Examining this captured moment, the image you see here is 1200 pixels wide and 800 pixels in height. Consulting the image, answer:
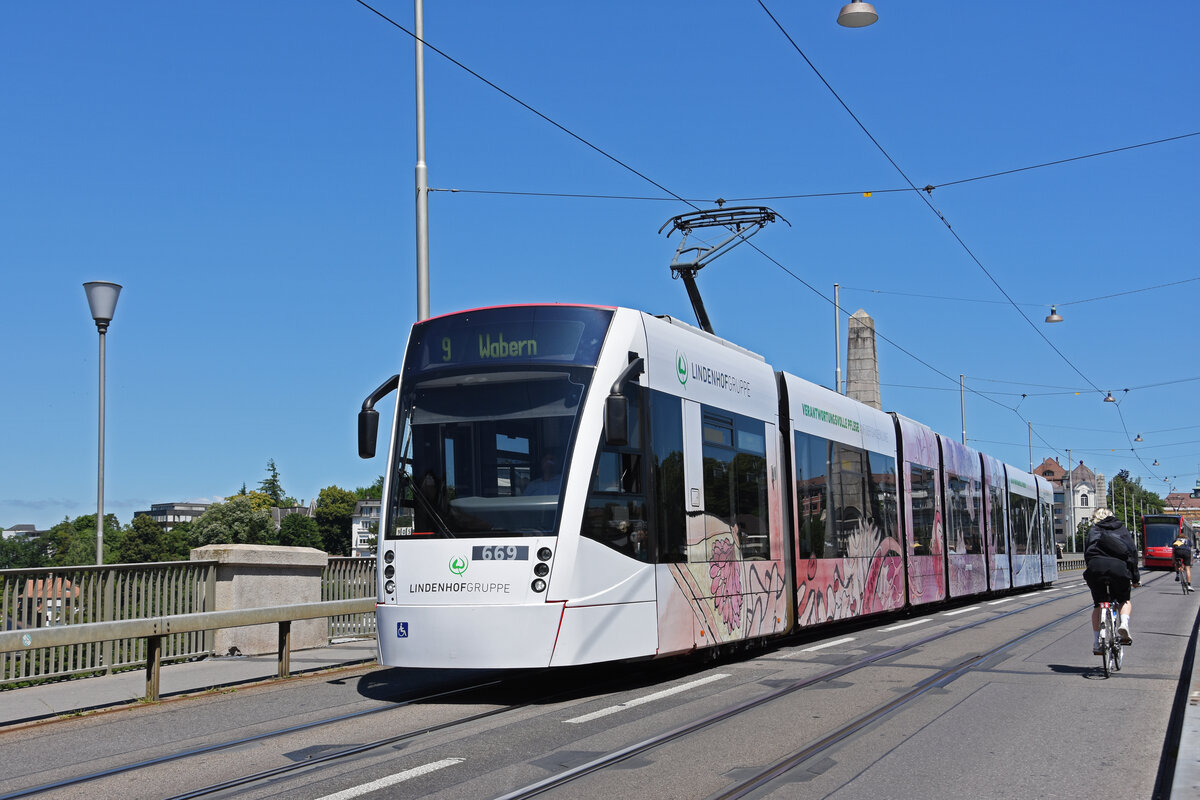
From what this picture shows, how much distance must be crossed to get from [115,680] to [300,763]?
5542mm

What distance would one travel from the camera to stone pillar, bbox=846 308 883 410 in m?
45.0

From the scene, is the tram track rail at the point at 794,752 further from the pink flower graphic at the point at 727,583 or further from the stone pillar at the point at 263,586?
the stone pillar at the point at 263,586

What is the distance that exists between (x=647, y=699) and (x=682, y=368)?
127 inches

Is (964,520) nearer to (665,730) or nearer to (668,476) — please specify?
(668,476)

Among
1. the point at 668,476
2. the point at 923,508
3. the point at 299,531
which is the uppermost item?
the point at 299,531

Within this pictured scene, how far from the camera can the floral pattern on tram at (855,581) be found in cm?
1448

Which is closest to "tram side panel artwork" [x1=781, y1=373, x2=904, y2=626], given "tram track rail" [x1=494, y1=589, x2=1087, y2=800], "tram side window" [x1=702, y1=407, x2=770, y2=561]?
"tram side window" [x1=702, y1=407, x2=770, y2=561]

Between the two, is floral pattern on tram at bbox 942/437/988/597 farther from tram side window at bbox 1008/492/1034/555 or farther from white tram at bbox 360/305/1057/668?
white tram at bbox 360/305/1057/668

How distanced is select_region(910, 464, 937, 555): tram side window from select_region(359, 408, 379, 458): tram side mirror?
11.7m

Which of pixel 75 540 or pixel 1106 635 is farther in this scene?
pixel 75 540

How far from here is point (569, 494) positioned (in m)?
9.53

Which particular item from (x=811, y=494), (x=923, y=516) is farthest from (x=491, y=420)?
(x=923, y=516)

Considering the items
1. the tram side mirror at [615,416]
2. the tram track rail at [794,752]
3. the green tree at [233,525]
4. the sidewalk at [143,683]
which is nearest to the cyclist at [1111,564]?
the tram track rail at [794,752]

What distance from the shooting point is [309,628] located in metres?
15.0
